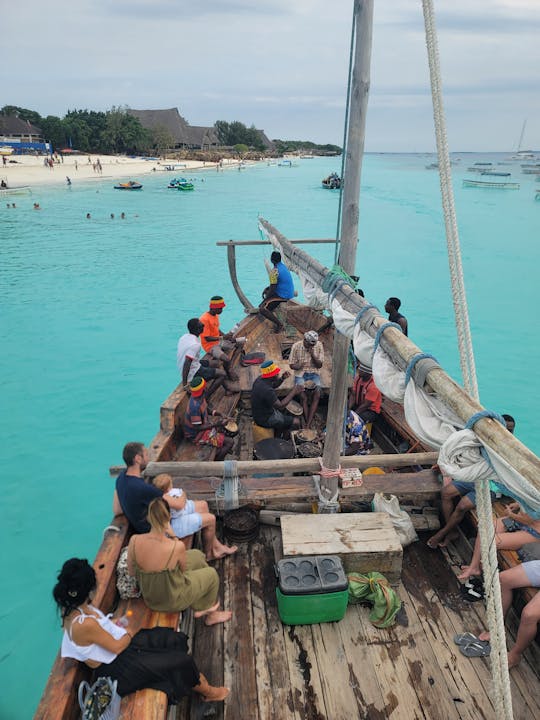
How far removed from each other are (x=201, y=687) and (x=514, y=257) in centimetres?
3325

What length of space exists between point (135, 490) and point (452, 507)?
301 centimetres

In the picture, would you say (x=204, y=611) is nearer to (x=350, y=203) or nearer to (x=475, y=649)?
(x=475, y=649)

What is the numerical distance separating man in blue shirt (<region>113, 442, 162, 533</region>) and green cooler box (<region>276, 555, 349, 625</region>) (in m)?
1.20

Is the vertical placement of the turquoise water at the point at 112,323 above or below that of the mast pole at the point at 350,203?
below

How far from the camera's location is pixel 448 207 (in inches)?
98.0

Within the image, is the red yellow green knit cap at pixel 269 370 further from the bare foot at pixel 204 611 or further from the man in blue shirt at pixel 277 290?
the man in blue shirt at pixel 277 290

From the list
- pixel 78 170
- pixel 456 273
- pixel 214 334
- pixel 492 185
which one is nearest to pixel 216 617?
pixel 456 273

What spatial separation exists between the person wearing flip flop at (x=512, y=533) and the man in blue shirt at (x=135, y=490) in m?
2.86

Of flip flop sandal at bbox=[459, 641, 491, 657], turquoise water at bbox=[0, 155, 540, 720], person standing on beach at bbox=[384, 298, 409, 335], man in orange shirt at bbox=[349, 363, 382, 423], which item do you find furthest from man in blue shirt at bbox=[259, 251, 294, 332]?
flip flop sandal at bbox=[459, 641, 491, 657]

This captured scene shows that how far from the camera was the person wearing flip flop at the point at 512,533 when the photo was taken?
138 inches

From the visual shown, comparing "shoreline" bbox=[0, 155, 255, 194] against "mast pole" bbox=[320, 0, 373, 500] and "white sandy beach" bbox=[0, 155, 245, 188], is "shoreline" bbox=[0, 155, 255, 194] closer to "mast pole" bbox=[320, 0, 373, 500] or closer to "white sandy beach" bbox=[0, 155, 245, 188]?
"white sandy beach" bbox=[0, 155, 245, 188]

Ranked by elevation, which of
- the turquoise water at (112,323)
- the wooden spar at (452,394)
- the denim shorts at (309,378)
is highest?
the wooden spar at (452,394)

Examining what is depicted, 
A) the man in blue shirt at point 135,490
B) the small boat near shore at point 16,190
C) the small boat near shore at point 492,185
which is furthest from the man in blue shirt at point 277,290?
the small boat near shore at point 492,185

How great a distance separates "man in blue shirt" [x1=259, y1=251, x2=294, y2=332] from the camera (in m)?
A: 8.88
